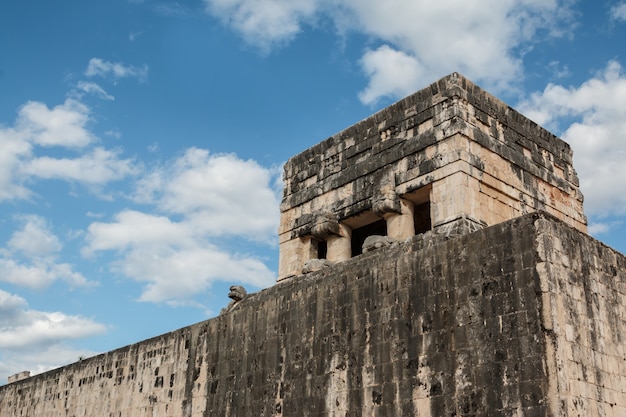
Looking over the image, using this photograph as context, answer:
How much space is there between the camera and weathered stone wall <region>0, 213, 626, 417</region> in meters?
8.54

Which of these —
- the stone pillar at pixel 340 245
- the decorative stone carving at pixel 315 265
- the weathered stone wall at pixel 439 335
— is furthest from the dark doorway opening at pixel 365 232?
the weathered stone wall at pixel 439 335

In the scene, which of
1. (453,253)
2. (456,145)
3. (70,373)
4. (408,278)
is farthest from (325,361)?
(70,373)

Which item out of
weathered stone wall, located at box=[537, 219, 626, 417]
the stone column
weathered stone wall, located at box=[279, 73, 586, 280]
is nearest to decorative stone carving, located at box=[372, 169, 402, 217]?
weathered stone wall, located at box=[279, 73, 586, 280]

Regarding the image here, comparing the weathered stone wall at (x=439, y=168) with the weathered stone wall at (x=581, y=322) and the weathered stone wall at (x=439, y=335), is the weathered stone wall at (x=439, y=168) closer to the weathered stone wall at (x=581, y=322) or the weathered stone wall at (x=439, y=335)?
the weathered stone wall at (x=439, y=335)

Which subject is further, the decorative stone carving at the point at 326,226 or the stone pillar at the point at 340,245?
the stone pillar at the point at 340,245

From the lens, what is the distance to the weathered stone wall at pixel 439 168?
12812 mm

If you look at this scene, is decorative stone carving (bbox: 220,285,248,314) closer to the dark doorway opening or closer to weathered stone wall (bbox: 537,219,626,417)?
the dark doorway opening

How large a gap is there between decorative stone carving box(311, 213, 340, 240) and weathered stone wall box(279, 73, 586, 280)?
0.18 meters

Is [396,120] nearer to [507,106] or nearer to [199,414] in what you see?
[507,106]

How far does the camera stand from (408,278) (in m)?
10.4

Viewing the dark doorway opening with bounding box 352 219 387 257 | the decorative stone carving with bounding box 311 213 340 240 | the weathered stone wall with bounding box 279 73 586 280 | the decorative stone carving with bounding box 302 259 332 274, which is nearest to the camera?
the weathered stone wall with bounding box 279 73 586 280

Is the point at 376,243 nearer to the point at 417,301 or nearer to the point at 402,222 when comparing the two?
the point at 402,222

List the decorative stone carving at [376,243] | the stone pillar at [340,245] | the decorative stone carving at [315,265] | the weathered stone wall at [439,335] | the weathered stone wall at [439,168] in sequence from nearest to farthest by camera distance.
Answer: the weathered stone wall at [439,335] < the decorative stone carving at [376,243] < the weathered stone wall at [439,168] < the decorative stone carving at [315,265] < the stone pillar at [340,245]

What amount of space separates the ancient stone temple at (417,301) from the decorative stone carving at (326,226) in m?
0.03
